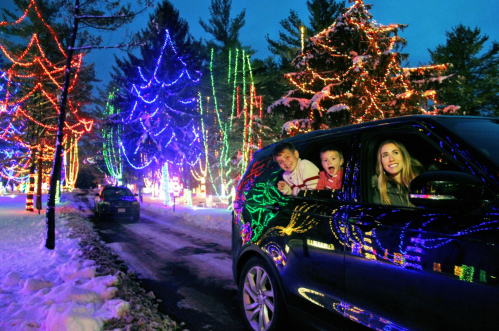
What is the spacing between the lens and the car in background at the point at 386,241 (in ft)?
6.19

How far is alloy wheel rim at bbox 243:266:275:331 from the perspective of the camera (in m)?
3.52

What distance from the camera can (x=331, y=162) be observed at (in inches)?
127

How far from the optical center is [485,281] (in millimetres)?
1771

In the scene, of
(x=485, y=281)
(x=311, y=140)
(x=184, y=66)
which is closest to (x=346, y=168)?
(x=311, y=140)

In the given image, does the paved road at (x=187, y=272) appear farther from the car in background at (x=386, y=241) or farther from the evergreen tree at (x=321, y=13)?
the evergreen tree at (x=321, y=13)

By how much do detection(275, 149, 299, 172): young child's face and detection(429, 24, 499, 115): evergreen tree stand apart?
24.6 metres

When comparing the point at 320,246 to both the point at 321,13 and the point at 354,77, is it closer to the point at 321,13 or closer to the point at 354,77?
the point at 354,77

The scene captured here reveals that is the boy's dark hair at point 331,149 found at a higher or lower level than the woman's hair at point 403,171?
higher

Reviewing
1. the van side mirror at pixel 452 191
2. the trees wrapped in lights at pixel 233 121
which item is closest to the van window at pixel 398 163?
the van side mirror at pixel 452 191

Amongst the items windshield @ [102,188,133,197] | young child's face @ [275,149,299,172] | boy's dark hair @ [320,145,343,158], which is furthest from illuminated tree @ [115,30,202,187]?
boy's dark hair @ [320,145,343,158]

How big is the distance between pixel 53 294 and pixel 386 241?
4.10m

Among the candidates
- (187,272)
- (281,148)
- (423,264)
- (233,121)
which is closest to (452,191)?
(423,264)

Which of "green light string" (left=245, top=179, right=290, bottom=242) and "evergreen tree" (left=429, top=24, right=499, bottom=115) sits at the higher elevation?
"evergreen tree" (left=429, top=24, right=499, bottom=115)

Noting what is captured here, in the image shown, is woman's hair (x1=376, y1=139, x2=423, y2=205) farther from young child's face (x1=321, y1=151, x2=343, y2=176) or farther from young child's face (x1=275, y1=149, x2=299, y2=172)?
young child's face (x1=275, y1=149, x2=299, y2=172)
